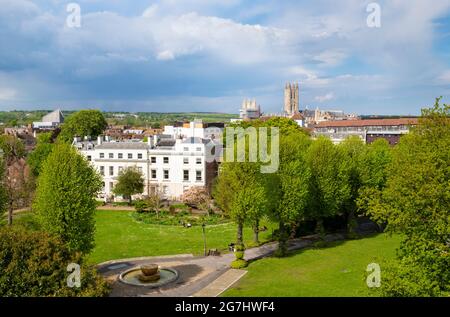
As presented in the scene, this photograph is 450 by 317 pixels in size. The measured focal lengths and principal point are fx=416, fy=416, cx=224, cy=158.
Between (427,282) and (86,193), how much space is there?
24925 millimetres

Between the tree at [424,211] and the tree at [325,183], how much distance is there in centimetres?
1925

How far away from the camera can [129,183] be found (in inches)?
2655

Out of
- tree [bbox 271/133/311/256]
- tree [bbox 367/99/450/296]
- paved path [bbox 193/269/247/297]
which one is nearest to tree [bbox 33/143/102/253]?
paved path [bbox 193/269/247/297]

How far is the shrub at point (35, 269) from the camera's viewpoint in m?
22.2

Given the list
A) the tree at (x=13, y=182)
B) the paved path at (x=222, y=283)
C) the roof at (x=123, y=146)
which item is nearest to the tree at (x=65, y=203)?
the paved path at (x=222, y=283)

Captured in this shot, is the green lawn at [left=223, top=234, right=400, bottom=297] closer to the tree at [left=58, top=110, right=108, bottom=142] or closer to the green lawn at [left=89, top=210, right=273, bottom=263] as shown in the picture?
the green lawn at [left=89, top=210, right=273, bottom=263]

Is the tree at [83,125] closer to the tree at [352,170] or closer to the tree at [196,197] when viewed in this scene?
the tree at [196,197]

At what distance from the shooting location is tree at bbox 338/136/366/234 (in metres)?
48.4

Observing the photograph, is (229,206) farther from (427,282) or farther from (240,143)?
(427,282)

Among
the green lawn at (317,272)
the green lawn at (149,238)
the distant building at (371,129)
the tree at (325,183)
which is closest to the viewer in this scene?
the green lawn at (317,272)

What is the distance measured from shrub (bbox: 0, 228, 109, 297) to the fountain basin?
25.5ft

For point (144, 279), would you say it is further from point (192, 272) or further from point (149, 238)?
point (149, 238)

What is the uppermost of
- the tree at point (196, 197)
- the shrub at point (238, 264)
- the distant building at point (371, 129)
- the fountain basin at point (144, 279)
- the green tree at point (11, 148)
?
the distant building at point (371, 129)
